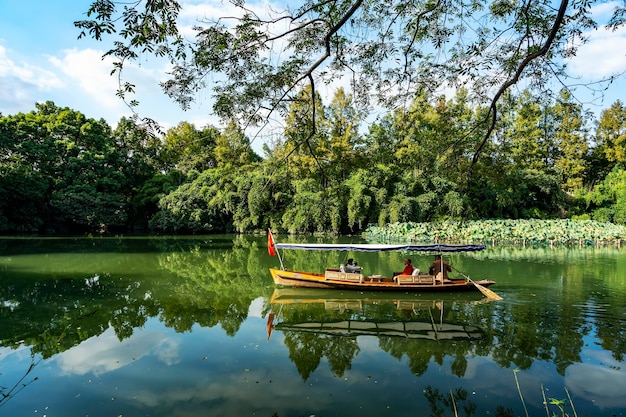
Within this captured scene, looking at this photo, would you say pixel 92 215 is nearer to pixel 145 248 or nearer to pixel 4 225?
pixel 4 225

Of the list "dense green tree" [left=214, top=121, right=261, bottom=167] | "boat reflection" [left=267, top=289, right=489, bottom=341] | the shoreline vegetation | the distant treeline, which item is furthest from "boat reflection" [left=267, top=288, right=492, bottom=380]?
the distant treeline

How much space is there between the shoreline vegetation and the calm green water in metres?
11.4

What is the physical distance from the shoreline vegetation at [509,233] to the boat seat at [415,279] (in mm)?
12426

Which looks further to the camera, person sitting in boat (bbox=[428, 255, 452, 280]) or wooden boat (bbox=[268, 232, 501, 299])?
person sitting in boat (bbox=[428, 255, 452, 280])

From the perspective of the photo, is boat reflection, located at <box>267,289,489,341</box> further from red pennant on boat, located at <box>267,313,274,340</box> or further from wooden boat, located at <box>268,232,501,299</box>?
wooden boat, located at <box>268,232,501,299</box>

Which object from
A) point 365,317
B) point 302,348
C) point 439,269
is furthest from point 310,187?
point 302,348

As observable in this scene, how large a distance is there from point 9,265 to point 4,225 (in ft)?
54.5

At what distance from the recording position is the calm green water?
4953 millimetres

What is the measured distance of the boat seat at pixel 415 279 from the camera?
1040 centimetres

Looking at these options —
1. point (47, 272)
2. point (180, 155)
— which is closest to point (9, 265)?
point (47, 272)

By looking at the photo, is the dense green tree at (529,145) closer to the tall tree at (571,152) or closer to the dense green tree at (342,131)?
the tall tree at (571,152)

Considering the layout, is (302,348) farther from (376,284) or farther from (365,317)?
(376,284)

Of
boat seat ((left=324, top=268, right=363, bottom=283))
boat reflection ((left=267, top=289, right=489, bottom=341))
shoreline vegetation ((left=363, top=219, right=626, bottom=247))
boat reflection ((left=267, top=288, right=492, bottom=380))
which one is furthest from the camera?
shoreline vegetation ((left=363, top=219, right=626, bottom=247))

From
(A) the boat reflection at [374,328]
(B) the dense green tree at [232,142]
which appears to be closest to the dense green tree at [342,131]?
(A) the boat reflection at [374,328]
